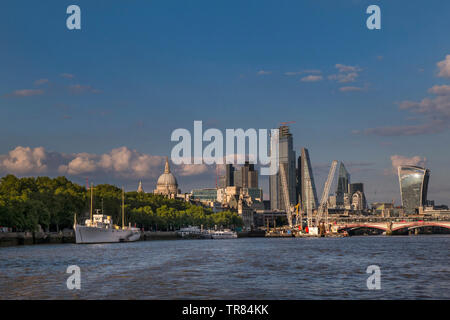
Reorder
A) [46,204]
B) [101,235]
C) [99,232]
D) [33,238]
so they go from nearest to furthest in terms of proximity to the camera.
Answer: [33,238], [46,204], [99,232], [101,235]

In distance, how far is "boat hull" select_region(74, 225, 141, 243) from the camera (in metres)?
127

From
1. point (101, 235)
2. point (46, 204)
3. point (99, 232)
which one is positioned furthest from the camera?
point (101, 235)

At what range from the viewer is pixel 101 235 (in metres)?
138

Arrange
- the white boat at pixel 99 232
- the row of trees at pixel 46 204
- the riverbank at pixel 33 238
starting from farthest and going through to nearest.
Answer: the white boat at pixel 99 232 < the row of trees at pixel 46 204 < the riverbank at pixel 33 238

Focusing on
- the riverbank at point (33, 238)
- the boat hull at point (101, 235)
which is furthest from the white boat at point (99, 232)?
the riverbank at point (33, 238)

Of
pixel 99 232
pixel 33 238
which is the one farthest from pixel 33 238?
pixel 99 232

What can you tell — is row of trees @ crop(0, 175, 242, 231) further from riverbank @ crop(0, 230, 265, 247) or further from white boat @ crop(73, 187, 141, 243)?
white boat @ crop(73, 187, 141, 243)

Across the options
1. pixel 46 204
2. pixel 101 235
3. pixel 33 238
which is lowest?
pixel 101 235

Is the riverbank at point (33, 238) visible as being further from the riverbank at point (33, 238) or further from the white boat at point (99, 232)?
the white boat at point (99, 232)

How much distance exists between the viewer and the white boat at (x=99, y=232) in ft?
419

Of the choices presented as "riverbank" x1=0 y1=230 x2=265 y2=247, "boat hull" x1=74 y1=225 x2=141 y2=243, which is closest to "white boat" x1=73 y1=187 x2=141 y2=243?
"boat hull" x1=74 y1=225 x2=141 y2=243

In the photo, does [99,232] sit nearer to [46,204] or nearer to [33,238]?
[46,204]

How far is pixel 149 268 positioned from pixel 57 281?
13.4 meters

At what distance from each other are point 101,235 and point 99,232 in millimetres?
2344
